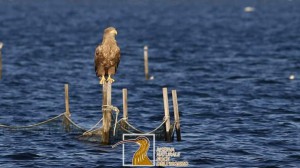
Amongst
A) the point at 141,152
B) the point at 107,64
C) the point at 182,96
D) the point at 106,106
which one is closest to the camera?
the point at 141,152

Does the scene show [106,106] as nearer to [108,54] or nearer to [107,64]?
[107,64]

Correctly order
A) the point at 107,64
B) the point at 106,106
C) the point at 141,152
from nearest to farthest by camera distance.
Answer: the point at 141,152 < the point at 106,106 < the point at 107,64

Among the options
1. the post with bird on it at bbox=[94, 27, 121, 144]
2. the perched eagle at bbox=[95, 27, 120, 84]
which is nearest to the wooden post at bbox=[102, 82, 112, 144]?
the post with bird on it at bbox=[94, 27, 121, 144]

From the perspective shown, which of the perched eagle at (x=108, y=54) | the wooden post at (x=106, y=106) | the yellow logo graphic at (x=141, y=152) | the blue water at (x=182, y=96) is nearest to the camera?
the yellow logo graphic at (x=141, y=152)

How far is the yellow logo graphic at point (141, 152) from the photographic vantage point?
101 feet

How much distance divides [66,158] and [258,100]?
1855 centimetres

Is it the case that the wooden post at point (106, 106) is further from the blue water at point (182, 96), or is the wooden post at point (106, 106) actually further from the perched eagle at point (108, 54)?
the blue water at point (182, 96)

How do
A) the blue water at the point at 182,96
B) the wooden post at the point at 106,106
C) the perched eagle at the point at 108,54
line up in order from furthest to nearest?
the blue water at the point at 182,96, the perched eagle at the point at 108,54, the wooden post at the point at 106,106

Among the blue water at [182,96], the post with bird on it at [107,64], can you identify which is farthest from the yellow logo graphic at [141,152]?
the post with bird on it at [107,64]

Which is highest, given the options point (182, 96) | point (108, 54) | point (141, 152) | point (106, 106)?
point (108, 54)

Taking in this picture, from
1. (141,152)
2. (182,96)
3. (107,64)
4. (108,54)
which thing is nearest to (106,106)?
(107,64)

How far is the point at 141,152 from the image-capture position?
31.7 metres

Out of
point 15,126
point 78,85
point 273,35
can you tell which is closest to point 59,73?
point 78,85

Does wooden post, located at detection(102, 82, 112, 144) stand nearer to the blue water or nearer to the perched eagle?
the perched eagle
